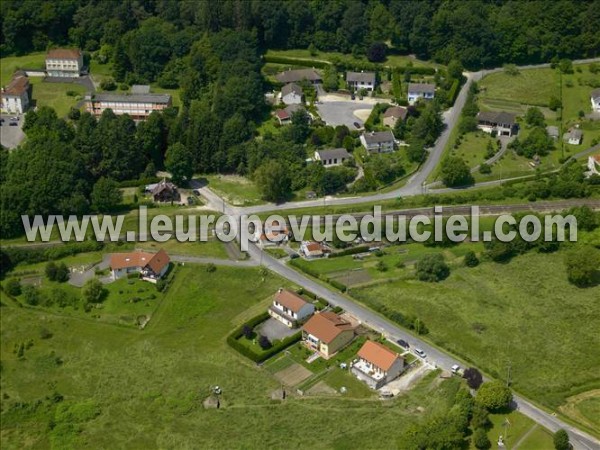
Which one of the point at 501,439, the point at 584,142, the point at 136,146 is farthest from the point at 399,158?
the point at 501,439

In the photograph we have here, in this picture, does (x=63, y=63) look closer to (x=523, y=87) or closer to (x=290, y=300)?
(x=290, y=300)

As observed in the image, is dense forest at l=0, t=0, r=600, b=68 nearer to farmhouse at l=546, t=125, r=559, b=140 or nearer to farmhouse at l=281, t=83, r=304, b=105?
farmhouse at l=281, t=83, r=304, b=105

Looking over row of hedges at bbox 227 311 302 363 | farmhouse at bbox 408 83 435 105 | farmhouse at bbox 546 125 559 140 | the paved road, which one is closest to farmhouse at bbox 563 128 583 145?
farmhouse at bbox 546 125 559 140

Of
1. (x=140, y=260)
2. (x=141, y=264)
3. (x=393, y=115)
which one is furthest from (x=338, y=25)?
(x=141, y=264)

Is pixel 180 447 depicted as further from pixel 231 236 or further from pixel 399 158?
pixel 399 158

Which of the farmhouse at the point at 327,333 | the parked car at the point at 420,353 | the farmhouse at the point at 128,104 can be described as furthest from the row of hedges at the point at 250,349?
the farmhouse at the point at 128,104

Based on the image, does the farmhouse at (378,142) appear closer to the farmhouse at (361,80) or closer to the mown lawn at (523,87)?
the farmhouse at (361,80)
